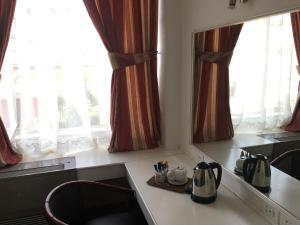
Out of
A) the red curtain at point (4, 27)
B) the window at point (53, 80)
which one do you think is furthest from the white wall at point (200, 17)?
the red curtain at point (4, 27)

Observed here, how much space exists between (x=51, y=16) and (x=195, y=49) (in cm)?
107

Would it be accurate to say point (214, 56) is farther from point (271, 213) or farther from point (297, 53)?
point (271, 213)

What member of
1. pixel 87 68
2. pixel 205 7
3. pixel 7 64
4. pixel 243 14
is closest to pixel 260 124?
pixel 243 14

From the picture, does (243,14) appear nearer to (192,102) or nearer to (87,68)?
(192,102)

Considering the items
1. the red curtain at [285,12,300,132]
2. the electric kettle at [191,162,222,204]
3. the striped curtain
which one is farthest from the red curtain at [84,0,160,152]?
the red curtain at [285,12,300,132]

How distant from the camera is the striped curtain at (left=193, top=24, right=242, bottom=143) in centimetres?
178

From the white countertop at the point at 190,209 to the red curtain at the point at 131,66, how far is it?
0.61 metres

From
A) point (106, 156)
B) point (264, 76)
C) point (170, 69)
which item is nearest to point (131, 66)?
point (170, 69)

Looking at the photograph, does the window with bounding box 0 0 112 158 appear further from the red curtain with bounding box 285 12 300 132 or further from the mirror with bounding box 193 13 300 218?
the red curtain with bounding box 285 12 300 132

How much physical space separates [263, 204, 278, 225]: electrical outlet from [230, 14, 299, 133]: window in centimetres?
43

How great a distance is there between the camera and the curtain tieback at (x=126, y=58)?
6.99 feet

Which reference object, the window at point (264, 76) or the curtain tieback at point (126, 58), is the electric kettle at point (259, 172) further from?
the curtain tieback at point (126, 58)

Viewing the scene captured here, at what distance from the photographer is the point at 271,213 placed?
4.32 feet

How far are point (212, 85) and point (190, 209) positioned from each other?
85 cm
